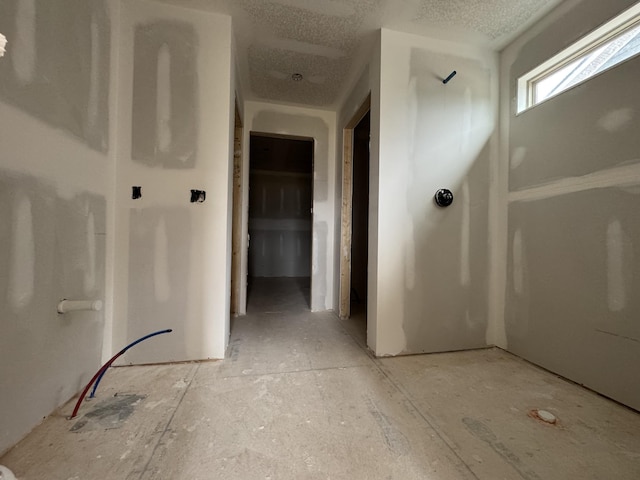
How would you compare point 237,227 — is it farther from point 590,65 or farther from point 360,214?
point 590,65

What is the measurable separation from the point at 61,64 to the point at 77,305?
51.0 inches

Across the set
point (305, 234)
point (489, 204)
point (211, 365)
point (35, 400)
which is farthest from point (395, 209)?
point (305, 234)

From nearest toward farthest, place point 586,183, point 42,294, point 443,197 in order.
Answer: point 42,294, point 586,183, point 443,197

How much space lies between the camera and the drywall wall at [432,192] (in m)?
2.09

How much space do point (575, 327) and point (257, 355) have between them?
2.31 m

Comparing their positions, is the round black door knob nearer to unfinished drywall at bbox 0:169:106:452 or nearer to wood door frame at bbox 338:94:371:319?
wood door frame at bbox 338:94:371:319

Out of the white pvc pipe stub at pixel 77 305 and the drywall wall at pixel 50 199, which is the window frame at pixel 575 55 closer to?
the drywall wall at pixel 50 199

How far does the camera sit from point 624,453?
114 centimetres

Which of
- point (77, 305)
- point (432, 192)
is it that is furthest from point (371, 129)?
point (77, 305)

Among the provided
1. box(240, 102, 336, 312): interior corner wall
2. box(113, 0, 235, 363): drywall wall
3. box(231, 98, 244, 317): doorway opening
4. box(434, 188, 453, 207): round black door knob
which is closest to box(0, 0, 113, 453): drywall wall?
box(113, 0, 235, 363): drywall wall

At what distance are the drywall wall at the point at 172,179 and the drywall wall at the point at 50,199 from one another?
143 mm

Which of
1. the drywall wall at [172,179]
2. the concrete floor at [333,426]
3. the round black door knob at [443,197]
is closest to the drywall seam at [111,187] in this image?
the drywall wall at [172,179]

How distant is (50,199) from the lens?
1.29m

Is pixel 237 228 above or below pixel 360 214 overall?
below
